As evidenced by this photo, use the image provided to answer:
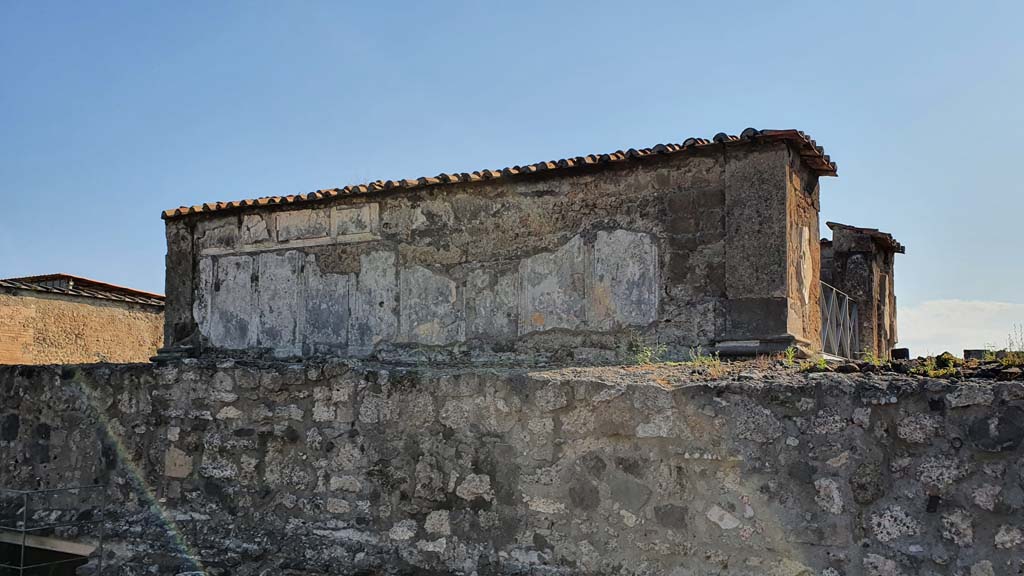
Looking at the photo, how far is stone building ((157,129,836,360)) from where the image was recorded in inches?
297

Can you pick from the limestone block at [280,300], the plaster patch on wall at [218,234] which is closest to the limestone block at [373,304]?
the limestone block at [280,300]

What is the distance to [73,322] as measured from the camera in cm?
1527

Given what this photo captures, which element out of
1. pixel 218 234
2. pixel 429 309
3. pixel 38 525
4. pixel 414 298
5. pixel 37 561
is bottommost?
pixel 37 561

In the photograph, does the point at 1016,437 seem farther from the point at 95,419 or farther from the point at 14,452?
the point at 14,452

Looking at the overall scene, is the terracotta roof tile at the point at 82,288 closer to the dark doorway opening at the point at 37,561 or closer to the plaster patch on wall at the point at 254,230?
the plaster patch on wall at the point at 254,230

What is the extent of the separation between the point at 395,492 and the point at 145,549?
172cm

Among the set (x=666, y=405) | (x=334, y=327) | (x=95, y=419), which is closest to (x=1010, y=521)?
(x=666, y=405)

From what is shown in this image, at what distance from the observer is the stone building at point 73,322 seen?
14.4m

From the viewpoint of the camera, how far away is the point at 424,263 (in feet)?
29.2

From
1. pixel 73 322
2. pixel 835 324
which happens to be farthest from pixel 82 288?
pixel 835 324

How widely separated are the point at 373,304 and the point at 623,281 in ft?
9.13

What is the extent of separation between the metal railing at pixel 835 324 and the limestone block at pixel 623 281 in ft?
7.30

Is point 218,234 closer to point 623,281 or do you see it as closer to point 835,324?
point 623,281

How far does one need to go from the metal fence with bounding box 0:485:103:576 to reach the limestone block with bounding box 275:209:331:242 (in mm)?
4654
